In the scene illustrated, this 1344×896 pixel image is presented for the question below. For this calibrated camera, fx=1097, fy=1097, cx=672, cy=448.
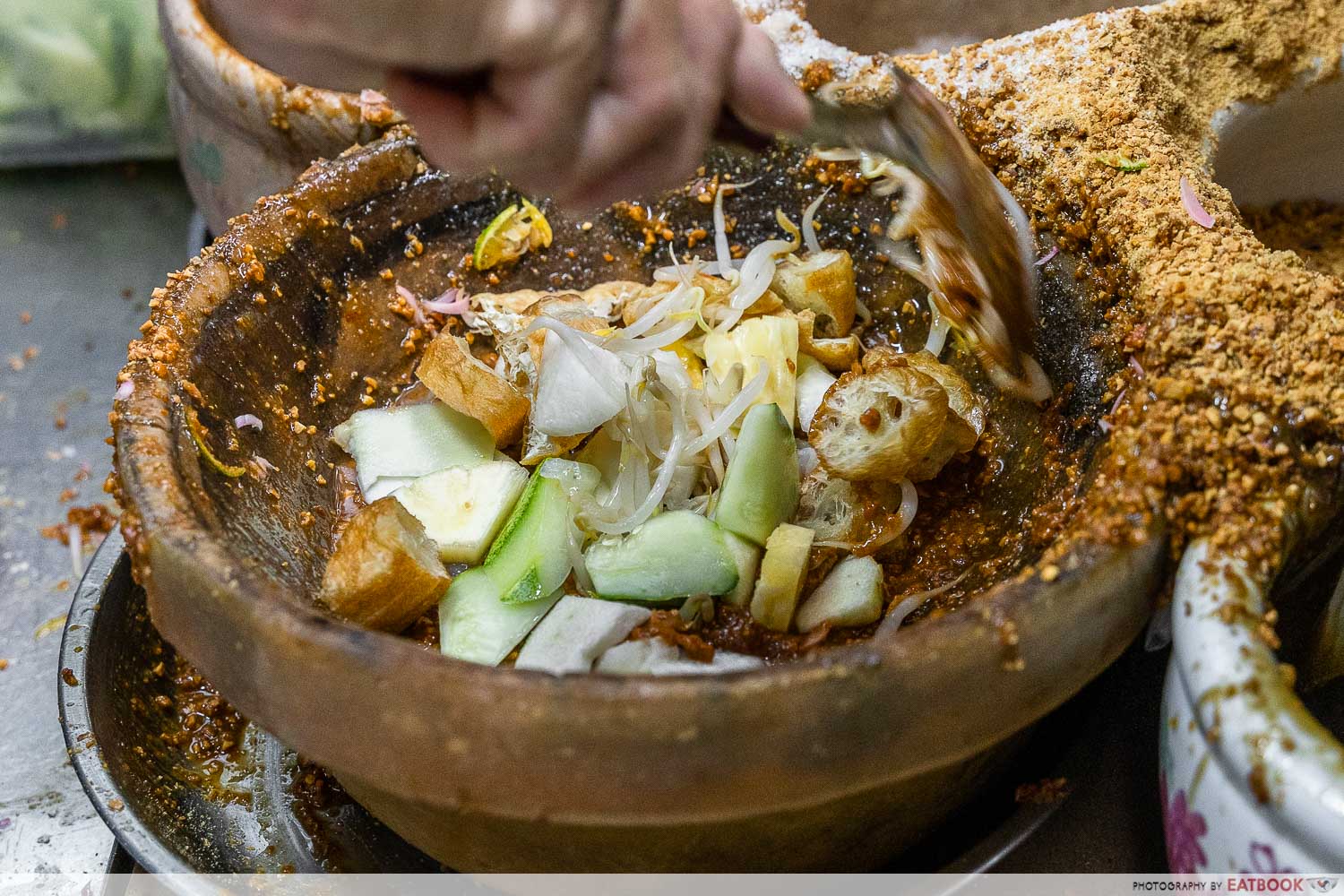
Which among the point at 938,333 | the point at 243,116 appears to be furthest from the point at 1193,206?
the point at 243,116

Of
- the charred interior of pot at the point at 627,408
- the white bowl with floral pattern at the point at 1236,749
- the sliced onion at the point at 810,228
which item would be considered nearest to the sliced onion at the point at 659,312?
the charred interior of pot at the point at 627,408

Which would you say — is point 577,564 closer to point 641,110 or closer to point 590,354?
point 590,354

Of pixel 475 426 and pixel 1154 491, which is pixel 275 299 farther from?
pixel 1154 491

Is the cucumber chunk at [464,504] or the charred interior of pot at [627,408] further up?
the charred interior of pot at [627,408]

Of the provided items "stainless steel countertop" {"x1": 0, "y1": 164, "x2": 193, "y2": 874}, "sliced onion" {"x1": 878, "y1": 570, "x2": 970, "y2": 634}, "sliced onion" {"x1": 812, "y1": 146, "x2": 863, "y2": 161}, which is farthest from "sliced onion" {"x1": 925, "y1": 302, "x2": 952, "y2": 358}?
"stainless steel countertop" {"x1": 0, "y1": 164, "x2": 193, "y2": 874}

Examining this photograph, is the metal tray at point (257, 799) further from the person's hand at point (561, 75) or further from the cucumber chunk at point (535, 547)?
the person's hand at point (561, 75)

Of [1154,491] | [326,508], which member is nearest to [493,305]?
[326,508]
